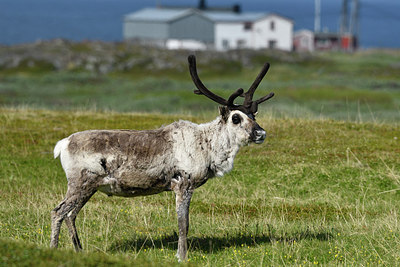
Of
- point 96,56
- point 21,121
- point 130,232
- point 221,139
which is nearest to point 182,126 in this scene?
point 221,139

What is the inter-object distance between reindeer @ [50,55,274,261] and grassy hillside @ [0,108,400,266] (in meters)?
0.95

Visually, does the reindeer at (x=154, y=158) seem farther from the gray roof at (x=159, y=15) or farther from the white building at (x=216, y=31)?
the gray roof at (x=159, y=15)

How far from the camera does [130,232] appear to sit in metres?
12.4

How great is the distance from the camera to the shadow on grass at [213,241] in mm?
11445

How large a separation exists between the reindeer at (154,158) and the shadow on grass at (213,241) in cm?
95

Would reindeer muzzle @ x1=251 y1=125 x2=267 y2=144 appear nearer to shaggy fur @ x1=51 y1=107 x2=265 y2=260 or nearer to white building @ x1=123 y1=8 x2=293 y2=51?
shaggy fur @ x1=51 y1=107 x2=265 y2=260

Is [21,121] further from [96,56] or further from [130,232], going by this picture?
[96,56]

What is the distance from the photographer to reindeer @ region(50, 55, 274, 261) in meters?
10.2

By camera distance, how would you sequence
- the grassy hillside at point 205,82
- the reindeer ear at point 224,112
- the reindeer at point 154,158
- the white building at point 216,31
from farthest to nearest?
the white building at point 216,31 → the grassy hillside at point 205,82 → the reindeer ear at point 224,112 → the reindeer at point 154,158

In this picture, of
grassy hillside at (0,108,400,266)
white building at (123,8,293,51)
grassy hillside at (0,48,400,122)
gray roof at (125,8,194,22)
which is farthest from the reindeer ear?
gray roof at (125,8,194,22)

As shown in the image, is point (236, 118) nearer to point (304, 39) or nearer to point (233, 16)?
point (233, 16)

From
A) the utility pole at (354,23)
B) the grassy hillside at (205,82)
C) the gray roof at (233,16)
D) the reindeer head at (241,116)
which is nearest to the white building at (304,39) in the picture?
the utility pole at (354,23)

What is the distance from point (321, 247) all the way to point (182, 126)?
351 centimetres

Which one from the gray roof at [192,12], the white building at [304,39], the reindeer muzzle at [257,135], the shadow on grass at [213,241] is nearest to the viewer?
the reindeer muzzle at [257,135]
